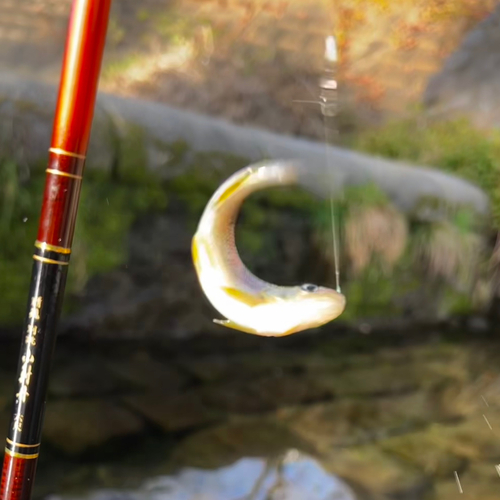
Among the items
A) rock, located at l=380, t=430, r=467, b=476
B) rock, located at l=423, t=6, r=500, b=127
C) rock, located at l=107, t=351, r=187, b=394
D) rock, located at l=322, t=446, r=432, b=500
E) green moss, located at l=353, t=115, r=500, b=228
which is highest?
rock, located at l=423, t=6, r=500, b=127

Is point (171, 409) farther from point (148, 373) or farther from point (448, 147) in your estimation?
point (448, 147)

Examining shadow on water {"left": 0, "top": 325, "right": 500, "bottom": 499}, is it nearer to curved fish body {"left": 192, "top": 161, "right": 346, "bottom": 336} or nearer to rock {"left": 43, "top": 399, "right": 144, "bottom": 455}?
rock {"left": 43, "top": 399, "right": 144, "bottom": 455}

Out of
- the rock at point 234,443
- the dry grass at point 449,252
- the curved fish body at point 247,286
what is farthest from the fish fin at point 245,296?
the dry grass at point 449,252

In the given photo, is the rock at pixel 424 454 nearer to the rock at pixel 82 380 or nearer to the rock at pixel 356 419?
the rock at pixel 356 419

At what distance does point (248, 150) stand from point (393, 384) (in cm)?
150

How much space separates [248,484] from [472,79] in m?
6.72

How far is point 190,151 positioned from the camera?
305 centimetres

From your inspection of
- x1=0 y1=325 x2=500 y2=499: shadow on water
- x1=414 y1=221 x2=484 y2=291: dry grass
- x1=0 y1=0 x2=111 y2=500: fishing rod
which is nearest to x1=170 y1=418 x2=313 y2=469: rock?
x1=0 y1=325 x2=500 y2=499: shadow on water

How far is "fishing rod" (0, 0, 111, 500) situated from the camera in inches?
31.6

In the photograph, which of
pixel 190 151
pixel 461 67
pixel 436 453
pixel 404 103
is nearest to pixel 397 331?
pixel 436 453

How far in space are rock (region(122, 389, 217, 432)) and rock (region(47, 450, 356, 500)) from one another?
32 cm

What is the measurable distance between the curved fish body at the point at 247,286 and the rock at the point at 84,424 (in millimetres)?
1565

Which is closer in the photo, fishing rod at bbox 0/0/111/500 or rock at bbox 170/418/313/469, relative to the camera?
fishing rod at bbox 0/0/111/500

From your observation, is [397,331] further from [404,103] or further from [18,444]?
[404,103]
